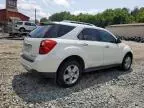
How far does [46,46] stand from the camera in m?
6.09

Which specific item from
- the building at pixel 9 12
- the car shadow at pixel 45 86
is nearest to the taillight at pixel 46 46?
the car shadow at pixel 45 86

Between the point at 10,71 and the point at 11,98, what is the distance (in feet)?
8.89

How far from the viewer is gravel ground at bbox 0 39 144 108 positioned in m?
5.54

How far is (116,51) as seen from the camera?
8.35 metres

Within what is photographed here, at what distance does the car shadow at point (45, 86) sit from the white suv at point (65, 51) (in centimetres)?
27

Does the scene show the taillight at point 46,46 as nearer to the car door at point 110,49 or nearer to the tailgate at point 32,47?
the tailgate at point 32,47

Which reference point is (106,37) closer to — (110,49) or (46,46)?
(110,49)

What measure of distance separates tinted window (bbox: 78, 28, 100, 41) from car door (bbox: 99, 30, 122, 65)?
0.89 ft

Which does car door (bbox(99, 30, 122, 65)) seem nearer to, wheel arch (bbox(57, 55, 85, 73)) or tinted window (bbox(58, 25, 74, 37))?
wheel arch (bbox(57, 55, 85, 73))

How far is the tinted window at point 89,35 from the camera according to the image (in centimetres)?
702

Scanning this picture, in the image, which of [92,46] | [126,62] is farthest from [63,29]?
[126,62]

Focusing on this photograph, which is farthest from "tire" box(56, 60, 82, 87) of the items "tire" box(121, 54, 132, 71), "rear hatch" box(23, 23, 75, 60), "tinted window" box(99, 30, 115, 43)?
"tire" box(121, 54, 132, 71)

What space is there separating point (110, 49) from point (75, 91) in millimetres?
2336

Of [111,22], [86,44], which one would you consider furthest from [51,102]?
[111,22]
